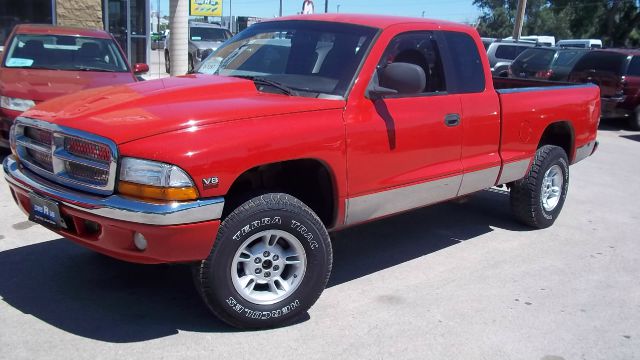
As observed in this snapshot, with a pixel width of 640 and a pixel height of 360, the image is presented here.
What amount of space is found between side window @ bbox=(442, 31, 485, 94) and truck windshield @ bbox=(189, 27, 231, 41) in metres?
19.7

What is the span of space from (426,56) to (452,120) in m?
0.56

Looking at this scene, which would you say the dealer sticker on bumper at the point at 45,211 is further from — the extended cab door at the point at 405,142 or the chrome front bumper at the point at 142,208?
the extended cab door at the point at 405,142

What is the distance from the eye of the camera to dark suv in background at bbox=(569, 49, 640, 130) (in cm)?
1392

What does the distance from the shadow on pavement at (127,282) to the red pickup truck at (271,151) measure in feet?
1.70

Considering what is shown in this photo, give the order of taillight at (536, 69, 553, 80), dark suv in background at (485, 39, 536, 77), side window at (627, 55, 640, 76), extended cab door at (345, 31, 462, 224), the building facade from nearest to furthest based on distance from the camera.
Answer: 1. extended cab door at (345, 31, 462, 224)
2. side window at (627, 55, 640, 76)
3. taillight at (536, 69, 553, 80)
4. the building facade
5. dark suv in background at (485, 39, 536, 77)

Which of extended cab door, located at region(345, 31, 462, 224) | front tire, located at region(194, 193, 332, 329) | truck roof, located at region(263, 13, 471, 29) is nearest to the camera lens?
front tire, located at region(194, 193, 332, 329)

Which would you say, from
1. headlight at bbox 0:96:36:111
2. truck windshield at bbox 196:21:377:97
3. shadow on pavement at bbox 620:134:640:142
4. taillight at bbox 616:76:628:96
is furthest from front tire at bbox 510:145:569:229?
taillight at bbox 616:76:628:96

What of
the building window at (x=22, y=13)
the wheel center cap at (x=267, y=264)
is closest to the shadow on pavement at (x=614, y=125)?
the wheel center cap at (x=267, y=264)

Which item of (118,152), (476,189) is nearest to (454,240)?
(476,189)

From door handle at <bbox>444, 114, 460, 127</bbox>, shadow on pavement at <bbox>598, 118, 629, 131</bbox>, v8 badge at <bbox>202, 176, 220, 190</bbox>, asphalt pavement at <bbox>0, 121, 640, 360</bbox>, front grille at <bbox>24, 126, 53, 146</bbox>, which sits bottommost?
shadow on pavement at <bbox>598, 118, 629, 131</bbox>

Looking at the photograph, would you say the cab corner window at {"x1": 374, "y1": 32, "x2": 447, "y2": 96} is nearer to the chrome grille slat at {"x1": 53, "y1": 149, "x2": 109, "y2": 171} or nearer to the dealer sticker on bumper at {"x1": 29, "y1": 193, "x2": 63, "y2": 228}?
the chrome grille slat at {"x1": 53, "y1": 149, "x2": 109, "y2": 171}

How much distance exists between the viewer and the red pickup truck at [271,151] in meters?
3.32

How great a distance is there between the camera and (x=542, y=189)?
6.14m

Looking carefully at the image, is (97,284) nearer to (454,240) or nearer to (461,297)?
(461,297)
